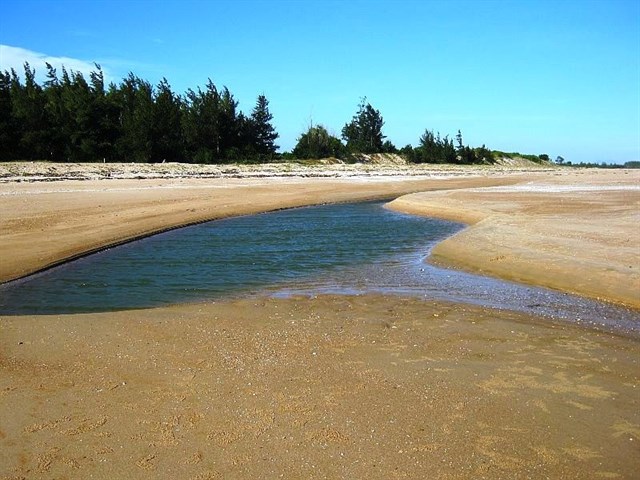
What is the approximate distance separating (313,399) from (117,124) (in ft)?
146

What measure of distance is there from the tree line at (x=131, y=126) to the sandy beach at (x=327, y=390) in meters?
33.7

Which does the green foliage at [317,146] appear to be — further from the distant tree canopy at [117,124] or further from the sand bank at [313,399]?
the sand bank at [313,399]

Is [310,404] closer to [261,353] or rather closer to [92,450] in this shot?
[261,353]

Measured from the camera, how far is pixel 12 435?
4141mm

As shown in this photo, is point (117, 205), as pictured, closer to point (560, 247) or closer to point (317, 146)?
point (560, 247)

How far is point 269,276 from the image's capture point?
1071cm

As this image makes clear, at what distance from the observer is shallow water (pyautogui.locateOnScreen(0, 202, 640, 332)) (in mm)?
8422

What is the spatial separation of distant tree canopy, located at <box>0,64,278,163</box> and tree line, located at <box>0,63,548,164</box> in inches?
2.6

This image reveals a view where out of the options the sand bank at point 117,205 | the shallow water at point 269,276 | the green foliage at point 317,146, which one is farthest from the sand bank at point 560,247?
the green foliage at point 317,146

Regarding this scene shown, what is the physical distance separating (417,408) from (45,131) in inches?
1634

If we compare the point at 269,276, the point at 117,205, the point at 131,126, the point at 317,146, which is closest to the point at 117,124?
the point at 131,126

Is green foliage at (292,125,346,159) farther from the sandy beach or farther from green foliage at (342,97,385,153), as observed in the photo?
the sandy beach

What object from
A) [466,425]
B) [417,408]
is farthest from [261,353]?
[466,425]

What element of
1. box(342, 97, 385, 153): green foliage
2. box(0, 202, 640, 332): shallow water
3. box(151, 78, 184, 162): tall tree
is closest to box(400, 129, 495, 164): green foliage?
box(342, 97, 385, 153): green foliage
